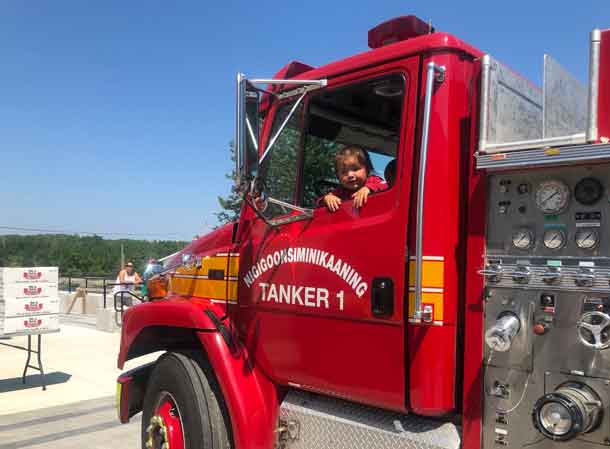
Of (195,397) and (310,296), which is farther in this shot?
(195,397)

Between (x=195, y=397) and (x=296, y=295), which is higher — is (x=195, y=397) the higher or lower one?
the lower one

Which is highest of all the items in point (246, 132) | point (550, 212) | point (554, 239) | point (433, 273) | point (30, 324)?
point (246, 132)

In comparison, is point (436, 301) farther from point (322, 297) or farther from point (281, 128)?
point (281, 128)

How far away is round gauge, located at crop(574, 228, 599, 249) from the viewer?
6.82 feet

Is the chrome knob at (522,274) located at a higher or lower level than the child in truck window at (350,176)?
lower

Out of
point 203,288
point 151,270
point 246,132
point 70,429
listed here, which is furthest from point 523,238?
point 70,429

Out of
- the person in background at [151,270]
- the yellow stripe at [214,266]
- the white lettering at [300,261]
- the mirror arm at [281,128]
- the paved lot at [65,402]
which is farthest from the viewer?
the paved lot at [65,402]

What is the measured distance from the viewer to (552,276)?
2141mm

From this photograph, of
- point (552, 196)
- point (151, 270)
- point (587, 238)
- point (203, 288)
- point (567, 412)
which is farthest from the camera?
point (151, 270)

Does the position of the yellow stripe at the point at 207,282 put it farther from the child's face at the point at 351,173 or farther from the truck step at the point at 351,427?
the child's face at the point at 351,173

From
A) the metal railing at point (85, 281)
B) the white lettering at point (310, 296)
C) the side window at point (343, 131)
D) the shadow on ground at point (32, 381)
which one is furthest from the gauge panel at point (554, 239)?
the metal railing at point (85, 281)

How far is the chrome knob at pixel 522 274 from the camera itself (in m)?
2.21

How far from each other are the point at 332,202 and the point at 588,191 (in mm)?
1209

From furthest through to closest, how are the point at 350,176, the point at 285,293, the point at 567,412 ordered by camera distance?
the point at 285,293 → the point at 350,176 → the point at 567,412
